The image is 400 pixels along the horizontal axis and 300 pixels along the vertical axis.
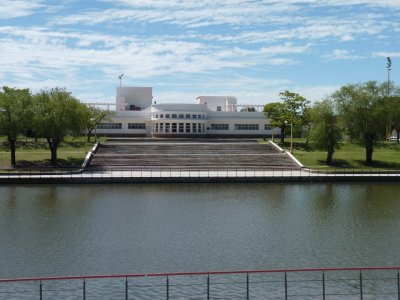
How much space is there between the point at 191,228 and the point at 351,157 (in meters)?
43.2

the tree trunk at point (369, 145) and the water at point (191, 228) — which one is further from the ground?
the tree trunk at point (369, 145)

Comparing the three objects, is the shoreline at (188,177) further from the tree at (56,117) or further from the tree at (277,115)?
the tree at (277,115)

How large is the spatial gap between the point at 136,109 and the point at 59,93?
41.0 metres

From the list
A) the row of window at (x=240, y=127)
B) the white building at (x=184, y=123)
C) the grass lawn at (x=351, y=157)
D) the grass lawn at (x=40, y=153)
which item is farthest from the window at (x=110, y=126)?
the grass lawn at (x=351, y=157)

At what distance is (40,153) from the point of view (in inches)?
2830

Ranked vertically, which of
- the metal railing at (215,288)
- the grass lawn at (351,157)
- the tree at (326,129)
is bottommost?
the metal railing at (215,288)

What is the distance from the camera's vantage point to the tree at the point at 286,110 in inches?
3281

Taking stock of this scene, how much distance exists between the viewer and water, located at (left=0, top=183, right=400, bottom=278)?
86.1 ft

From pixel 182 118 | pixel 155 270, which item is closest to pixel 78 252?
pixel 155 270

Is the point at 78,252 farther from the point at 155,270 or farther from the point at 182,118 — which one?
the point at 182,118

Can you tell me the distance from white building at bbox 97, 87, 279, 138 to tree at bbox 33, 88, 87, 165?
1132 inches

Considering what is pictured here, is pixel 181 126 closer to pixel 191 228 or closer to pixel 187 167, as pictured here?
pixel 187 167

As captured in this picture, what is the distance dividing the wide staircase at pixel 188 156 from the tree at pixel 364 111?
895 centimetres

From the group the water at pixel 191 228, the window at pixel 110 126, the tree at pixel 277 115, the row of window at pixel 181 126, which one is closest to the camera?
the water at pixel 191 228
